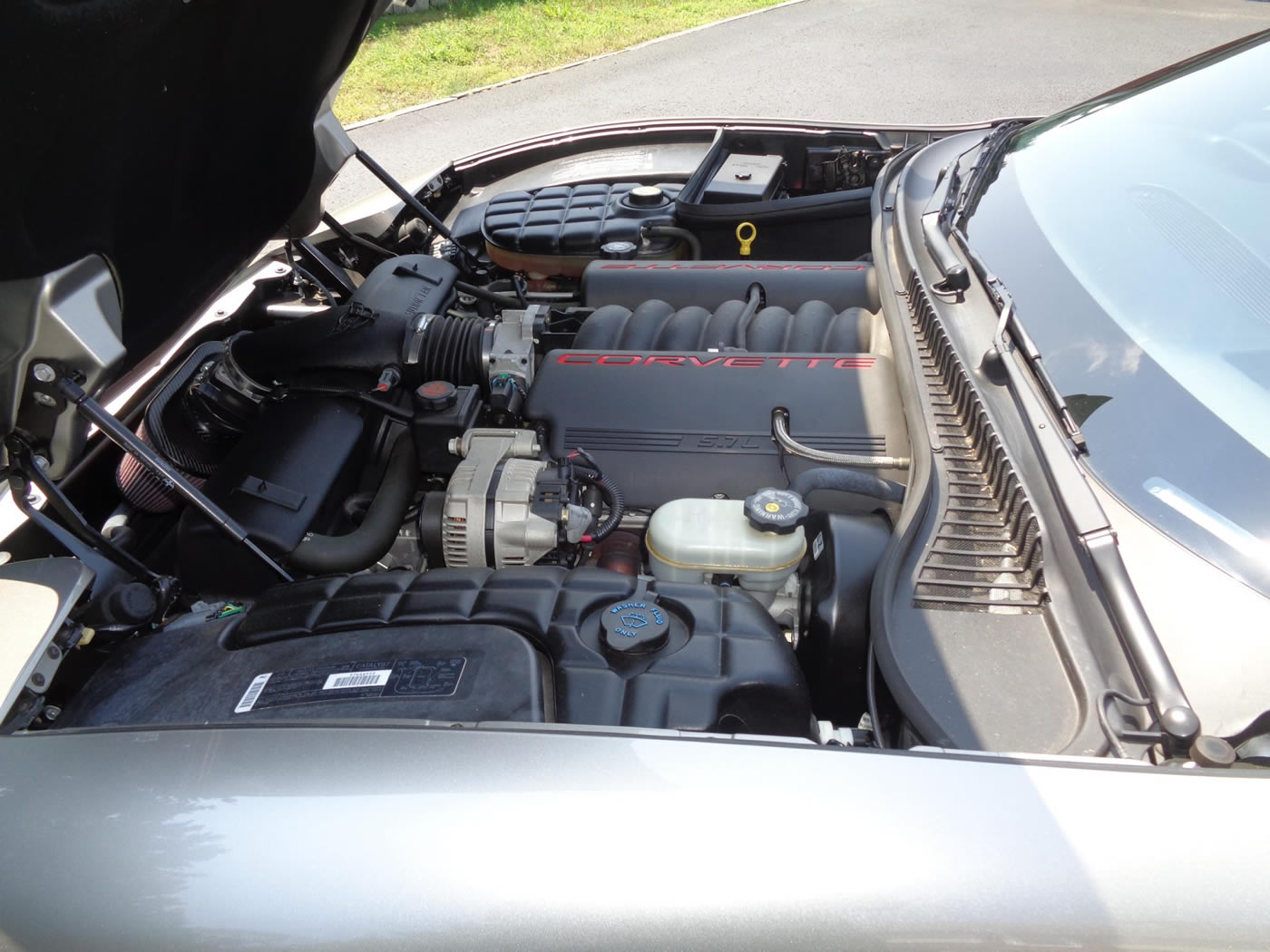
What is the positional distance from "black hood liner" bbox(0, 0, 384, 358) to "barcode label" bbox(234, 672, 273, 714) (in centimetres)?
64

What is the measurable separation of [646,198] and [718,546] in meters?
1.59

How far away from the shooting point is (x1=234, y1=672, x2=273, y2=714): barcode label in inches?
45.1

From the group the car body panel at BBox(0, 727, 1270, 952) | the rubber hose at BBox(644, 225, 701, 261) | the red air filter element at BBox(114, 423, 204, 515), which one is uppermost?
the rubber hose at BBox(644, 225, 701, 261)

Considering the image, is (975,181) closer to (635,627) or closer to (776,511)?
(776,511)

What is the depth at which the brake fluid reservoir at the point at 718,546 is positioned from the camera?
146 centimetres

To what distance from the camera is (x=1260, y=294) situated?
1237 mm

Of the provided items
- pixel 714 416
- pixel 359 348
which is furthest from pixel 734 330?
pixel 359 348

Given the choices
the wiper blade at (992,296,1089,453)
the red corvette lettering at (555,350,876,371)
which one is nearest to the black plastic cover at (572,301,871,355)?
the red corvette lettering at (555,350,876,371)

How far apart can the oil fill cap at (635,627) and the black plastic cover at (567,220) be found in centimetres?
165

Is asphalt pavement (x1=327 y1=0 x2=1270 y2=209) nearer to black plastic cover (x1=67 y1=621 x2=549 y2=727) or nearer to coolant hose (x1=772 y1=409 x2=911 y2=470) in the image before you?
coolant hose (x1=772 y1=409 x2=911 y2=470)

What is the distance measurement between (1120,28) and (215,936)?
11.2m

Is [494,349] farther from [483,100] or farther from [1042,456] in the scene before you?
[483,100]

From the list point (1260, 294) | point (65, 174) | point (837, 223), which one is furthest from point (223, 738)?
point (837, 223)

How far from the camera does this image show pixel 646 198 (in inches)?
106
